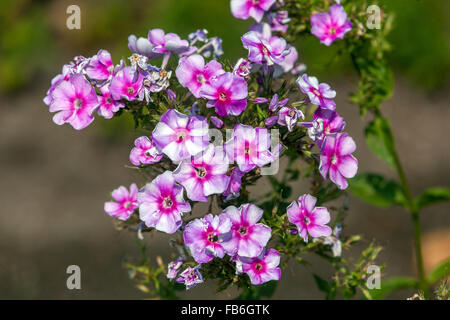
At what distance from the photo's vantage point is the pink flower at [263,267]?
6.32 feet

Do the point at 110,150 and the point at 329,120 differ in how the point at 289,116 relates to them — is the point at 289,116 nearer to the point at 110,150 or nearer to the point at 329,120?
the point at 329,120

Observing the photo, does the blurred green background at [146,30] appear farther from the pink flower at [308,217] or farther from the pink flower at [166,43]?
the pink flower at [308,217]

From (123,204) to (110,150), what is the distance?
3.52m

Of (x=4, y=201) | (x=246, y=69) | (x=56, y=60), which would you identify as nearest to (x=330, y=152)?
(x=246, y=69)

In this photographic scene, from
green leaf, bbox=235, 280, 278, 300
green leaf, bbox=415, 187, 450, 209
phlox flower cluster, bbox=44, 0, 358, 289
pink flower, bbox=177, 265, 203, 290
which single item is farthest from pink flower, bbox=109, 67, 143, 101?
green leaf, bbox=415, 187, 450, 209

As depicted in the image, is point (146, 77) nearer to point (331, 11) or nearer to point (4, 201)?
point (331, 11)

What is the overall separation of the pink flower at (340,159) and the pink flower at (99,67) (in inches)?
31.6

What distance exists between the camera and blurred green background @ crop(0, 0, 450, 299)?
4.78 m

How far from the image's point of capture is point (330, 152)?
79.3 inches

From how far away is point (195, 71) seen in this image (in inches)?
78.0

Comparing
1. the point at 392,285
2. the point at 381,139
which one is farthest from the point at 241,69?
the point at 392,285

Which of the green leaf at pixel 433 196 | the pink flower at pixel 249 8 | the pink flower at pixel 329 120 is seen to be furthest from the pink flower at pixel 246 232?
the green leaf at pixel 433 196
